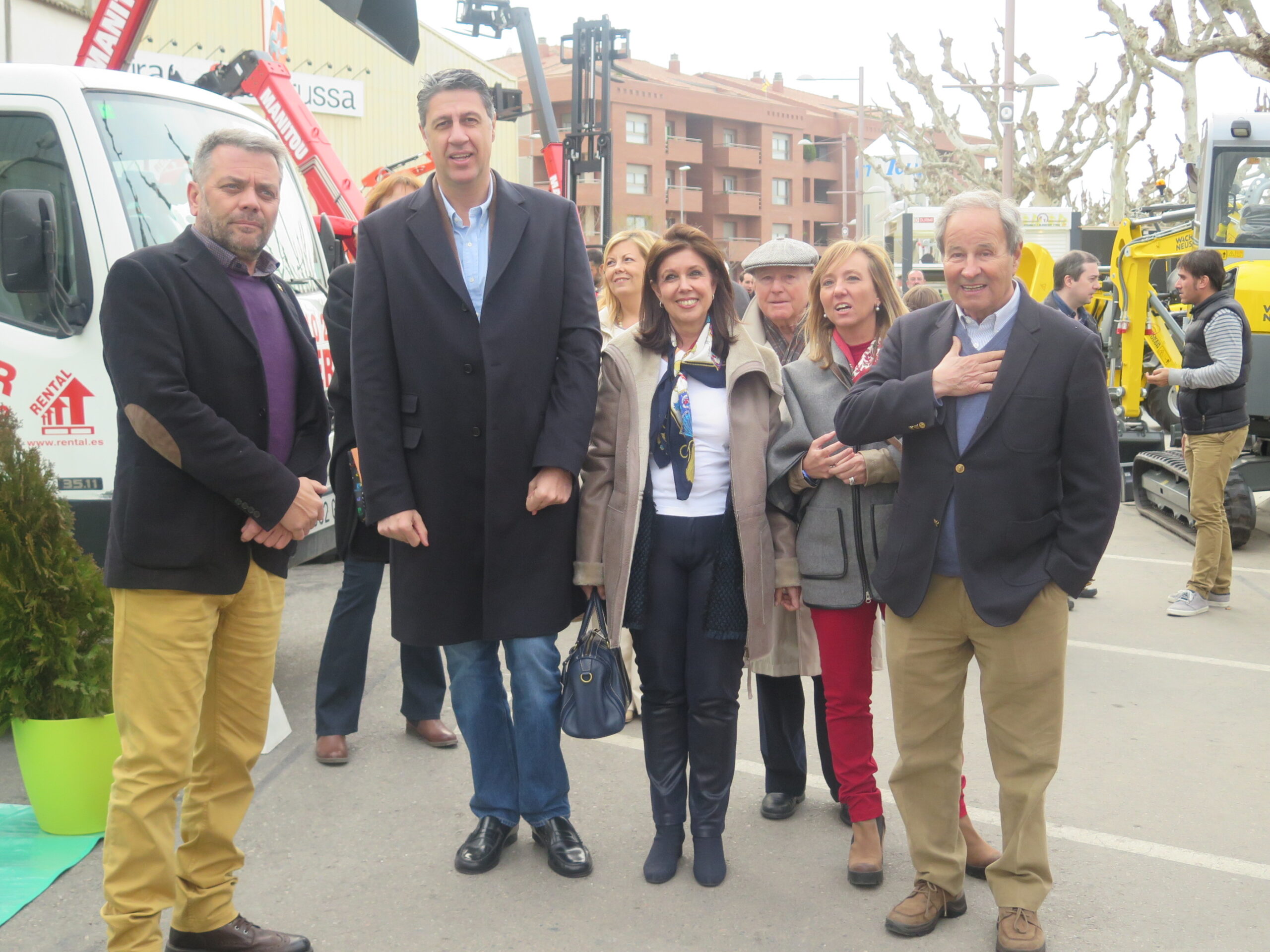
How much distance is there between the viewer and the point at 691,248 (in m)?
3.55

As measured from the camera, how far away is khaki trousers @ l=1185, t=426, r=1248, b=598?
7023mm

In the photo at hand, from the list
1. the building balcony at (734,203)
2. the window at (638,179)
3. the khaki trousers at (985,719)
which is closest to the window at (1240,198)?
the khaki trousers at (985,719)

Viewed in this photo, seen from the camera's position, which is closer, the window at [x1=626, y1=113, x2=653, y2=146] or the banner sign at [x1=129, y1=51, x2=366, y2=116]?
the banner sign at [x1=129, y1=51, x2=366, y2=116]

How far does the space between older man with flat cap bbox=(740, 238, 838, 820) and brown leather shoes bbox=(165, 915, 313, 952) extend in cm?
162

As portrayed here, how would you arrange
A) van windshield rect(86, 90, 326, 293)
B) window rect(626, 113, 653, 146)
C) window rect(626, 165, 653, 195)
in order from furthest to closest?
window rect(626, 165, 653, 195), window rect(626, 113, 653, 146), van windshield rect(86, 90, 326, 293)

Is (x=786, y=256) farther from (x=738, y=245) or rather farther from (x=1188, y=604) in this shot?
(x=738, y=245)

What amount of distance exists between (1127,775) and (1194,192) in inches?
357

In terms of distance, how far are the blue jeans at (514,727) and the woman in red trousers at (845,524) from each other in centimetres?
86

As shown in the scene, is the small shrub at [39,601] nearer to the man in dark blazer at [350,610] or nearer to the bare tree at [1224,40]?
the man in dark blazer at [350,610]

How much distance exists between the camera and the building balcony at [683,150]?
63.9m

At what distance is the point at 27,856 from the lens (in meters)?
3.60

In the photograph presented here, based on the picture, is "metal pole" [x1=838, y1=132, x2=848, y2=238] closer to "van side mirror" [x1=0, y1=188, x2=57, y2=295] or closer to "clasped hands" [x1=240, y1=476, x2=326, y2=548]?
"van side mirror" [x1=0, y1=188, x2=57, y2=295]

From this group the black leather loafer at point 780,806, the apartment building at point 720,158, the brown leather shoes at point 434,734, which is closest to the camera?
the black leather loafer at point 780,806

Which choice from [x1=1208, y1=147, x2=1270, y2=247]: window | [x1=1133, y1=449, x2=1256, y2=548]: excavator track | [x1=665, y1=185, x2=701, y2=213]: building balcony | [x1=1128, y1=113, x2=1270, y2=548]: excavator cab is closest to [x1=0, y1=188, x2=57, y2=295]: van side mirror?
[x1=1133, y1=449, x2=1256, y2=548]: excavator track
